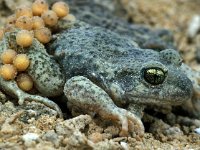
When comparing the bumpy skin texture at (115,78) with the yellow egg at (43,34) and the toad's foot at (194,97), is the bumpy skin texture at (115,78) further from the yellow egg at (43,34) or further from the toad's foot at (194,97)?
the toad's foot at (194,97)

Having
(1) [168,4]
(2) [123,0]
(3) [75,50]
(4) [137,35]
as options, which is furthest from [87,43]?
(1) [168,4]

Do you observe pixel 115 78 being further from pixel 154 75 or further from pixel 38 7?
pixel 38 7

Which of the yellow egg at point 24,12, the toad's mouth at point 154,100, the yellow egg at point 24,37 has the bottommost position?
the toad's mouth at point 154,100

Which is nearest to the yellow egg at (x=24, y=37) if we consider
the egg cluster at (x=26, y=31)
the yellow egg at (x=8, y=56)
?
the egg cluster at (x=26, y=31)

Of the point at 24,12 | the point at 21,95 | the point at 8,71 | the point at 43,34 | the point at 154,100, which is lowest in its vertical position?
the point at 21,95

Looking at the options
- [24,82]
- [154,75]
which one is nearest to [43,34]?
[24,82]

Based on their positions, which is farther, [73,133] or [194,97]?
[194,97]

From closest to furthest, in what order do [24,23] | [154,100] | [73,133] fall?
[73,133] → [154,100] → [24,23]

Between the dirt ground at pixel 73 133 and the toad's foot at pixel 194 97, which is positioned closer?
the dirt ground at pixel 73 133
